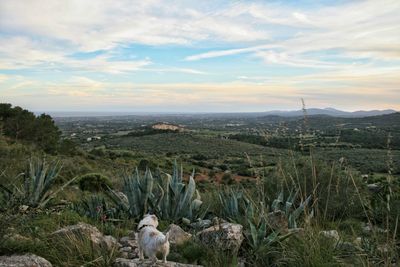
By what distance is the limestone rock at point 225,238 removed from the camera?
4.10 meters

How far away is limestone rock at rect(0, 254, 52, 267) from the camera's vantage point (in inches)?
136

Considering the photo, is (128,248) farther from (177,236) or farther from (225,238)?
(225,238)

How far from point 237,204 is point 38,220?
2.60 m

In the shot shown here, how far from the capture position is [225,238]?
4129 millimetres

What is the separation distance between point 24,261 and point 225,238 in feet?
6.16

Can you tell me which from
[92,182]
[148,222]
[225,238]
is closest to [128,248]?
[148,222]

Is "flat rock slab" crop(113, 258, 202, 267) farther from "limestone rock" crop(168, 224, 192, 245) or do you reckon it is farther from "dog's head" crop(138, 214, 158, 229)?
"limestone rock" crop(168, 224, 192, 245)

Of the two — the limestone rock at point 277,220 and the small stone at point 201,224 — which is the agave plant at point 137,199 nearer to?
the small stone at point 201,224

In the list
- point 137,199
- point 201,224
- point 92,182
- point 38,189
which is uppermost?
point 38,189

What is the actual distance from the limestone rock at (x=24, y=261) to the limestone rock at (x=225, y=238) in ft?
5.14

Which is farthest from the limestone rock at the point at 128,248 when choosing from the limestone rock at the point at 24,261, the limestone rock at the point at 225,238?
the limestone rock at the point at 24,261

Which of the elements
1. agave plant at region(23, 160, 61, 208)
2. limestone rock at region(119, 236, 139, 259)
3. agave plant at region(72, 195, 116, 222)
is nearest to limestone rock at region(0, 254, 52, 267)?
limestone rock at region(119, 236, 139, 259)

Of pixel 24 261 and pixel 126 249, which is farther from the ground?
pixel 24 261

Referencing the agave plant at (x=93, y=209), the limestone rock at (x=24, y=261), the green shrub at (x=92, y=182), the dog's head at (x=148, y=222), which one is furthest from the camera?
the green shrub at (x=92, y=182)
